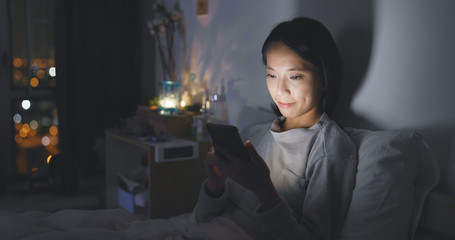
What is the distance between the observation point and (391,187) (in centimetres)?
123

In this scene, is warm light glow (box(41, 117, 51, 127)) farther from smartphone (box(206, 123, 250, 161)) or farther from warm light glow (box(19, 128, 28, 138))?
smartphone (box(206, 123, 250, 161))

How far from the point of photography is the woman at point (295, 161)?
129 centimetres

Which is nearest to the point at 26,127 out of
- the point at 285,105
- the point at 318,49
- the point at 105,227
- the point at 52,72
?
the point at 52,72

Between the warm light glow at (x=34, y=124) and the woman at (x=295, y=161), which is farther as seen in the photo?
the warm light glow at (x=34, y=124)

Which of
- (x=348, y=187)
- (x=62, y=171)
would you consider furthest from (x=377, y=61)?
(x=62, y=171)

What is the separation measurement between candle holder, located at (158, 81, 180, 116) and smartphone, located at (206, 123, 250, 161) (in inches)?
54.5

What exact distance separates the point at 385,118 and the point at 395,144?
11.2 inches

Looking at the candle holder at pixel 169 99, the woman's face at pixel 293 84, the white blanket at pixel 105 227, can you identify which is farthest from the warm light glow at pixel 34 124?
the woman's face at pixel 293 84

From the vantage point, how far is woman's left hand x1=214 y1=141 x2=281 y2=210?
50.7 inches

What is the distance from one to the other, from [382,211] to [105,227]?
2.98 ft

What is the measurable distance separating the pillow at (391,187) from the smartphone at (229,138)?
14.9 inches

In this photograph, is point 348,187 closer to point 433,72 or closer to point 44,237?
point 433,72

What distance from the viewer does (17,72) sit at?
125 inches

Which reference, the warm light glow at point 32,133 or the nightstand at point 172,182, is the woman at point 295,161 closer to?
the nightstand at point 172,182
